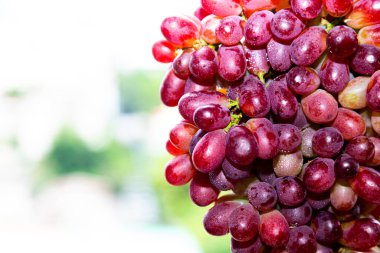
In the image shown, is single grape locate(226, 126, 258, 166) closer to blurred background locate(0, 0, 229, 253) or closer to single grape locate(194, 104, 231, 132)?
single grape locate(194, 104, 231, 132)

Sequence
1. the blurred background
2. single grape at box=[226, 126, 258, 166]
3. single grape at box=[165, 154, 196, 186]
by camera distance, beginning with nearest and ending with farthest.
Result: single grape at box=[226, 126, 258, 166] → single grape at box=[165, 154, 196, 186] → the blurred background

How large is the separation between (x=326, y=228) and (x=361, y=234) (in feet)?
0.12

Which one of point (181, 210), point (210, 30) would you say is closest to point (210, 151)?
point (210, 30)

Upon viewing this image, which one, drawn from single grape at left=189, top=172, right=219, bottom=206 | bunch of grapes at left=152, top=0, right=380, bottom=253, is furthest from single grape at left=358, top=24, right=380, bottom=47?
single grape at left=189, top=172, right=219, bottom=206

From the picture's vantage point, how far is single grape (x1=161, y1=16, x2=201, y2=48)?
1.80ft

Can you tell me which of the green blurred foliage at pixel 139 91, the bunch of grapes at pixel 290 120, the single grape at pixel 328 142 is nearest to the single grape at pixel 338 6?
the bunch of grapes at pixel 290 120

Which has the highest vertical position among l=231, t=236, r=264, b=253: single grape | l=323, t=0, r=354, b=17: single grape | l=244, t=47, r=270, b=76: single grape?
l=323, t=0, r=354, b=17: single grape

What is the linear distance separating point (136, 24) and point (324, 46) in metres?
2.50

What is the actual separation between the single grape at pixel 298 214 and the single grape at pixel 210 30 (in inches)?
7.3

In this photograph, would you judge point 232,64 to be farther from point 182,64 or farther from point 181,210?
point 181,210

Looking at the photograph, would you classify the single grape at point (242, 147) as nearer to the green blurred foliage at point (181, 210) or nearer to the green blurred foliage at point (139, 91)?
the green blurred foliage at point (181, 210)

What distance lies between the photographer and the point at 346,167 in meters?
0.48

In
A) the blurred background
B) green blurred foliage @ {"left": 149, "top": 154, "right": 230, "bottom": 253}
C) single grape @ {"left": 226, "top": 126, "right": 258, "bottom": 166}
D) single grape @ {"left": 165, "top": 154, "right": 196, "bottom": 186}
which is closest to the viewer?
single grape @ {"left": 226, "top": 126, "right": 258, "bottom": 166}

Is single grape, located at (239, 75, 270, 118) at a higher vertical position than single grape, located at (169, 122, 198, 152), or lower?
higher
